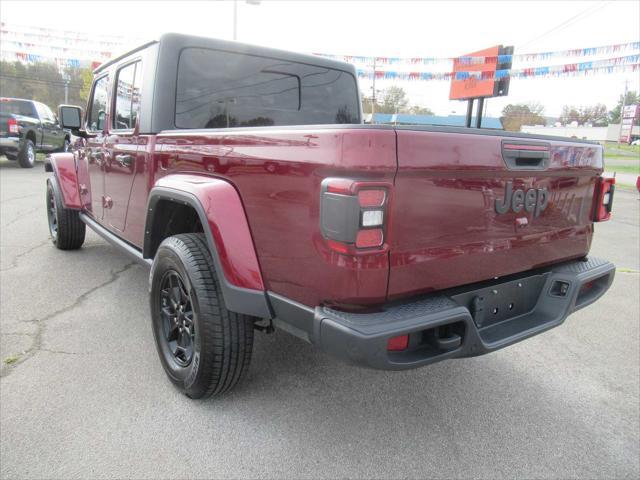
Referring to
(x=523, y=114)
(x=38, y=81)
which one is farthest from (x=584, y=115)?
(x=38, y=81)

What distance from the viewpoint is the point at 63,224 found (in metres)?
A: 5.12

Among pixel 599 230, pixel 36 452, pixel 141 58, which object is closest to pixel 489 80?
pixel 599 230

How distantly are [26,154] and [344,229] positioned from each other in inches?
617

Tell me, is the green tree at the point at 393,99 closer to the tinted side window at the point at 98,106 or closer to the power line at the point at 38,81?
the tinted side window at the point at 98,106

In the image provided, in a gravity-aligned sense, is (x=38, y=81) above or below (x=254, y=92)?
above

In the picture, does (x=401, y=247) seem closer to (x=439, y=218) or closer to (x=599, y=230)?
(x=439, y=218)

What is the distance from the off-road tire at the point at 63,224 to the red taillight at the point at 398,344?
14.4 feet

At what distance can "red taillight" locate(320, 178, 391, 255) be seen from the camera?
1666 mm

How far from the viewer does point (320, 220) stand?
5.79 feet

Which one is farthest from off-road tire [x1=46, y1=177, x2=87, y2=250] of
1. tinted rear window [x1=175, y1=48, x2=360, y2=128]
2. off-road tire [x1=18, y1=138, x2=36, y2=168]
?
off-road tire [x1=18, y1=138, x2=36, y2=168]

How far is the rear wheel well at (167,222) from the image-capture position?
112 inches

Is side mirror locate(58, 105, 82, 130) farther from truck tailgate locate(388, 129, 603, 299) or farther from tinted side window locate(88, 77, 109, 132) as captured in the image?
truck tailgate locate(388, 129, 603, 299)

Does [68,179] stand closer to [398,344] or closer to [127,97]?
[127,97]

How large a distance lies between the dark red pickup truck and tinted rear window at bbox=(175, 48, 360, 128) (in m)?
0.02
